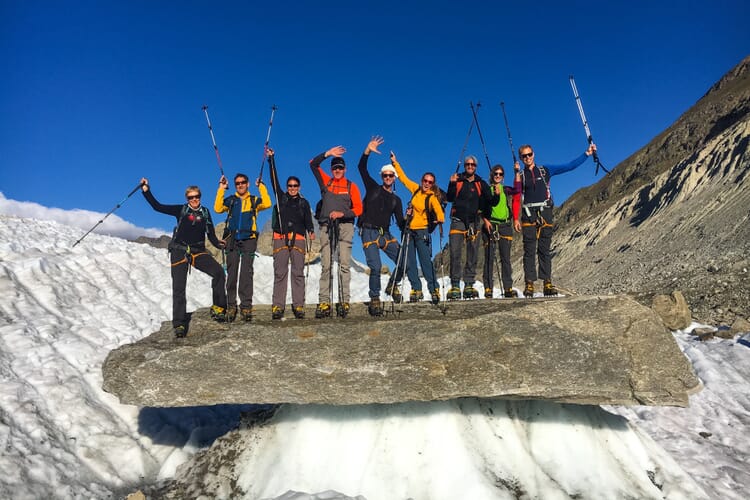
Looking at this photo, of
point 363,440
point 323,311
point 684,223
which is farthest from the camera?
point 684,223

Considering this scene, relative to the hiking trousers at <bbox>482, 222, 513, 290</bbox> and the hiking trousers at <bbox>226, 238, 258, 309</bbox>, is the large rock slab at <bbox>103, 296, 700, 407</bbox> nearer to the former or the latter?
the hiking trousers at <bbox>226, 238, 258, 309</bbox>

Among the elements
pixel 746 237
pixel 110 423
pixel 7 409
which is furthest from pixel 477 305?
pixel 746 237

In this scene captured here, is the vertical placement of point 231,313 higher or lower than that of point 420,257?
lower

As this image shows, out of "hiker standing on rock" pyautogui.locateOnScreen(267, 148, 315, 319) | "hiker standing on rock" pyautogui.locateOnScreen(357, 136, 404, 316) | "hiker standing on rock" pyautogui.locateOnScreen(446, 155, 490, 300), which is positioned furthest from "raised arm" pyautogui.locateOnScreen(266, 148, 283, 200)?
"hiker standing on rock" pyautogui.locateOnScreen(446, 155, 490, 300)

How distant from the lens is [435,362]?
8406mm

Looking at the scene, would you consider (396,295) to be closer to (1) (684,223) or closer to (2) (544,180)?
(2) (544,180)

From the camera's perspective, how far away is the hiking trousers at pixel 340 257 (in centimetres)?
1046

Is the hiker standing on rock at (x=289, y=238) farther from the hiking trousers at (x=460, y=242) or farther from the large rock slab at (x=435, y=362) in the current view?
the hiking trousers at (x=460, y=242)

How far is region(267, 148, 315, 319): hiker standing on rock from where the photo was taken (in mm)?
10344

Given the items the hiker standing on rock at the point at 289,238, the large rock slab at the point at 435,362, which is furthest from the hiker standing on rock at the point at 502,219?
the hiker standing on rock at the point at 289,238

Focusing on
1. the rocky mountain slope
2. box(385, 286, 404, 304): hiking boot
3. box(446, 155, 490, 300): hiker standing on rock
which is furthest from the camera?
the rocky mountain slope

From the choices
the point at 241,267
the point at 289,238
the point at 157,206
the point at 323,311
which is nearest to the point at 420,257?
the point at 323,311

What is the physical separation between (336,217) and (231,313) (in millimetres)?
3304

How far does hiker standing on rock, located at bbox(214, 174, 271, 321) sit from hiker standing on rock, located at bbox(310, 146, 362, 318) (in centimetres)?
156
